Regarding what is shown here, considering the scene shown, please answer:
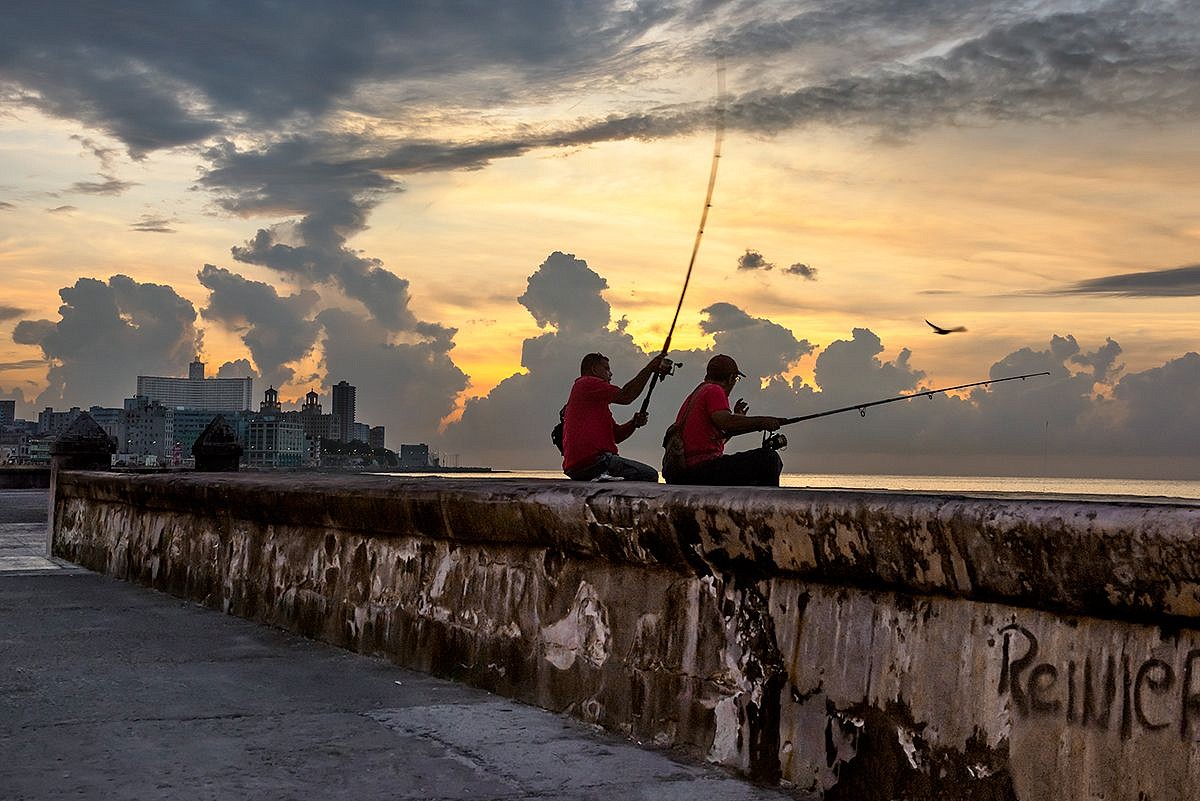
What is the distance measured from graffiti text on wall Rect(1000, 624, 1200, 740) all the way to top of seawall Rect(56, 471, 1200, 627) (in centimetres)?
10

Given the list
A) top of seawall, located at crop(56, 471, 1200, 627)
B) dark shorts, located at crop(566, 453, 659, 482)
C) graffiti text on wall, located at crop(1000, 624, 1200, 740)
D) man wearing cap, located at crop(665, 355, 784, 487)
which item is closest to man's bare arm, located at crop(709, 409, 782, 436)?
man wearing cap, located at crop(665, 355, 784, 487)

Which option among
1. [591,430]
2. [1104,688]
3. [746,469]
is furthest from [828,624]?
[591,430]

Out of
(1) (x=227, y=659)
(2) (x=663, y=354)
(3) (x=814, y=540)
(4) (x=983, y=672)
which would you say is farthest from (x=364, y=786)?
(2) (x=663, y=354)

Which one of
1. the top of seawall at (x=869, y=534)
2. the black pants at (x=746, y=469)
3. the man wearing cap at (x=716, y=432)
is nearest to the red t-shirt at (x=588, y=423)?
the man wearing cap at (x=716, y=432)

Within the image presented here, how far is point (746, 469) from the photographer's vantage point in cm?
Result: 712

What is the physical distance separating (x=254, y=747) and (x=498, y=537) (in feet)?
4.25

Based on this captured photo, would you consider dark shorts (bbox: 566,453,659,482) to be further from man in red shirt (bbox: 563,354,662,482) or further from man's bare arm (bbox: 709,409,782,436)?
man's bare arm (bbox: 709,409,782,436)

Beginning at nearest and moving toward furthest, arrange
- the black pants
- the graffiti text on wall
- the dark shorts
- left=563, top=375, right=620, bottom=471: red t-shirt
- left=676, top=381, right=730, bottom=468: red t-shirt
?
1. the graffiti text on wall
2. the black pants
3. left=676, top=381, right=730, bottom=468: red t-shirt
4. the dark shorts
5. left=563, top=375, right=620, bottom=471: red t-shirt

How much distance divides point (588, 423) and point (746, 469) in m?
1.67

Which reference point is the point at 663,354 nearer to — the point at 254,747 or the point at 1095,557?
the point at 254,747

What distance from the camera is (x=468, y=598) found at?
17.5 feet

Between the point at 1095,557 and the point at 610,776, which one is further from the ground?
the point at 1095,557

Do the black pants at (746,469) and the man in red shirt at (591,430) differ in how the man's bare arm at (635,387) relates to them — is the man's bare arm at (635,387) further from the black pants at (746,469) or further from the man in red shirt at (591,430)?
the black pants at (746,469)

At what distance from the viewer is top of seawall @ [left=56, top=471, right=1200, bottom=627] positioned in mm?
2805
